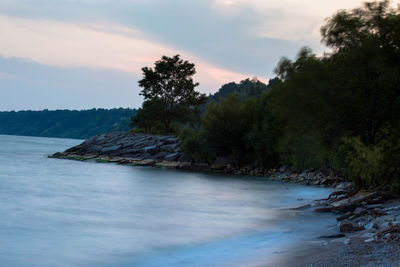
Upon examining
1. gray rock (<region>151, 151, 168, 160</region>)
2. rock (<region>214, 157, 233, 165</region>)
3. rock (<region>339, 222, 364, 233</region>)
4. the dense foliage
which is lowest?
rock (<region>339, 222, 364, 233</region>)

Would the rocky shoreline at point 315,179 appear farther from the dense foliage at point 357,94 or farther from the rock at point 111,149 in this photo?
the dense foliage at point 357,94

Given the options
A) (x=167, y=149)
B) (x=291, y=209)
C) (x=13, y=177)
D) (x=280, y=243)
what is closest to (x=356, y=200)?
(x=291, y=209)

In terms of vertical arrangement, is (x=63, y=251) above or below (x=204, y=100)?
below

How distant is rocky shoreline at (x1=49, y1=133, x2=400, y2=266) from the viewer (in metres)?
15.0

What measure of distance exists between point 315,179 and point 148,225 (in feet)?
99.3

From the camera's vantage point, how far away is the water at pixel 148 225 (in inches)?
585

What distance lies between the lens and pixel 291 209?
25812mm

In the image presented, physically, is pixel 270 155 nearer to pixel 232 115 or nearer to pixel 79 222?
pixel 232 115

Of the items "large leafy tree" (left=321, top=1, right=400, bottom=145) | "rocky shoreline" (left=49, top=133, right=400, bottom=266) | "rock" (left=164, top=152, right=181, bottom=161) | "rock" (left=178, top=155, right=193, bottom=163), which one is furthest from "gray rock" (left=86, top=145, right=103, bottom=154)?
"large leafy tree" (left=321, top=1, right=400, bottom=145)

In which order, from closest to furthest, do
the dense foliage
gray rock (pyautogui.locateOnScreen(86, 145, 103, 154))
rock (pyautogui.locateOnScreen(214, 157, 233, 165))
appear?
the dense foliage
rock (pyautogui.locateOnScreen(214, 157, 233, 165))
gray rock (pyautogui.locateOnScreen(86, 145, 103, 154))

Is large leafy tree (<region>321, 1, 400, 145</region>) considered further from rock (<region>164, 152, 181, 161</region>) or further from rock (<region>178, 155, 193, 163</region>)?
rock (<region>164, 152, 181, 161</region>)

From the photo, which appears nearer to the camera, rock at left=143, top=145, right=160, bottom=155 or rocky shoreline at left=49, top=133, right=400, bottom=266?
rocky shoreline at left=49, top=133, right=400, bottom=266

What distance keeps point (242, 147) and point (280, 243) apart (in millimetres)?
48356

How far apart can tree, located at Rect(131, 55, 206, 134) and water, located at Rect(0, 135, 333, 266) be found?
48403 mm
